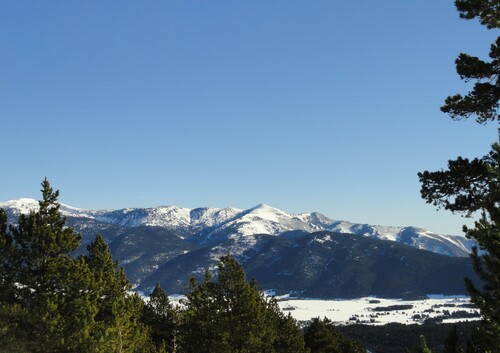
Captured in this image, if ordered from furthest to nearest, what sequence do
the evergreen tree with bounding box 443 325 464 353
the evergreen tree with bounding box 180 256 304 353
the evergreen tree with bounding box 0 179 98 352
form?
the evergreen tree with bounding box 180 256 304 353 → the evergreen tree with bounding box 0 179 98 352 → the evergreen tree with bounding box 443 325 464 353

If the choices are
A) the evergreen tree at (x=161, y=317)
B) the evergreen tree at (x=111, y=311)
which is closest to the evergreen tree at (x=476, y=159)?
the evergreen tree at (x=111, y=311)

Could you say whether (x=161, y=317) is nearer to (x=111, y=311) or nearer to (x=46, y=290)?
(x=111, y=311)

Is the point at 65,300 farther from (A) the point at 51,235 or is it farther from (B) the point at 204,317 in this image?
(B) the point at 204,317

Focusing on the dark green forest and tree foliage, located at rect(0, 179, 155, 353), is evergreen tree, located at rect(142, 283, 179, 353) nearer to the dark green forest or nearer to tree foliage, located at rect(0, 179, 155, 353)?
the dark green forest

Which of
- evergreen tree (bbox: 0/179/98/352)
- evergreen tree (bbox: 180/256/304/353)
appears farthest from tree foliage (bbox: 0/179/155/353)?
evergreen tree (bbox: 180/256/304/353)

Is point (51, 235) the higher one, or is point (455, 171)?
point (455, 171)

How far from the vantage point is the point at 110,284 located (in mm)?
33469

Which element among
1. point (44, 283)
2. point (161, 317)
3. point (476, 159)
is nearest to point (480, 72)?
point (476, 159)

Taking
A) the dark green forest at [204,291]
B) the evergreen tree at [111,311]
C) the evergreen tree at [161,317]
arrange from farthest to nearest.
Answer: the evergreen tree at [161,317], the evergreen tree at [111,311], the dark green forest at [204,291]

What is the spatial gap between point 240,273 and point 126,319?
395 inches

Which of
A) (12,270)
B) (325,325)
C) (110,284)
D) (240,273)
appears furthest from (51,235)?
(325,325)

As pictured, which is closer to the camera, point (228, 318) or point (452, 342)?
point (452, 342)

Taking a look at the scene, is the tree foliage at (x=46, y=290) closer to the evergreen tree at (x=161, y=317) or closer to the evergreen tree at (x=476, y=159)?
the evergreen tree at (x=476, y=159)

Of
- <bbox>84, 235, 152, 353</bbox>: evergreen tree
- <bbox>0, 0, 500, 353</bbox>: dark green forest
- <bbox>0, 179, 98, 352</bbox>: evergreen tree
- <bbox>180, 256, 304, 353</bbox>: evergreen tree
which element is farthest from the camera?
<bbox>180, 256, 304, 353</bbox>: evergreen tree
